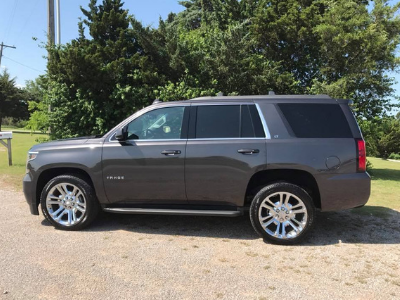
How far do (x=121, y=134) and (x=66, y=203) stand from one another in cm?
131

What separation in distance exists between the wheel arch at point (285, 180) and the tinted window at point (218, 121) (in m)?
0.67

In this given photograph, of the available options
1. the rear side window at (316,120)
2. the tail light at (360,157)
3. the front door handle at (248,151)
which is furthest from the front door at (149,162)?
the tail light at (360,157)

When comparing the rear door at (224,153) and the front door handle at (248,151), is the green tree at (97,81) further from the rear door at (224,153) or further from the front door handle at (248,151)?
the front door handle at (248,151)

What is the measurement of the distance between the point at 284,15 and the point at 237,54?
305 centimetres

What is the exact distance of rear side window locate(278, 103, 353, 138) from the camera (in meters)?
4.55

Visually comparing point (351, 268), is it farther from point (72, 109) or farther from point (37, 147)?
point (72, 109)

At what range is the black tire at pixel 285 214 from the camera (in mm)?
4484

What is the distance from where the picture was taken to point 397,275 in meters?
3.68

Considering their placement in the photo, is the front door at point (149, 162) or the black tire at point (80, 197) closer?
the front door at point (149, 162)

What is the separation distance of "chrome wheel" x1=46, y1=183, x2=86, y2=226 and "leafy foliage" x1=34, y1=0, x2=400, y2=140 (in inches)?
236

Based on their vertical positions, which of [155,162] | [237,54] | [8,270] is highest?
[237,54]

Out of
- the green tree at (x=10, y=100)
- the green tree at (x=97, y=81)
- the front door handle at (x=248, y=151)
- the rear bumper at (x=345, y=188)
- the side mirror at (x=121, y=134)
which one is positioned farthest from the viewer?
the green tree at (x=10, y=100)

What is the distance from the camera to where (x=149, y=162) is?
4.74 metres

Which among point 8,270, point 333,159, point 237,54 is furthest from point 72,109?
point 333,159
